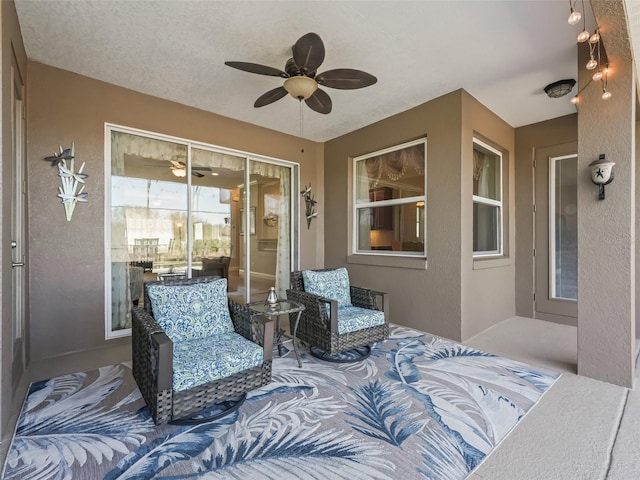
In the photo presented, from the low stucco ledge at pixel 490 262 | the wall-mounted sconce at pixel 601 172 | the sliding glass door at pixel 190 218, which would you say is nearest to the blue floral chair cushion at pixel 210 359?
the sliding glass door at pixel 190 218

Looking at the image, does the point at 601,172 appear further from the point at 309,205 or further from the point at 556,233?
the point at 309,205

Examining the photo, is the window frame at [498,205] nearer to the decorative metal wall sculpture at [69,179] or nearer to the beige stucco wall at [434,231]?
the beige stucco wall at [434,231]

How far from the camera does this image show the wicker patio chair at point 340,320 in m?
2.95

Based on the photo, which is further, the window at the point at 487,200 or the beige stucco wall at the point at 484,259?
the window at the point at 487,200

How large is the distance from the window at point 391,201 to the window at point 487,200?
0.74m

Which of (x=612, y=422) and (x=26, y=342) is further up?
(x=26, y=342)

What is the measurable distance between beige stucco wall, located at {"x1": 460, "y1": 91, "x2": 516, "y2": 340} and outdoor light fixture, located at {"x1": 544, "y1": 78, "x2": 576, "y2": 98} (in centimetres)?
70

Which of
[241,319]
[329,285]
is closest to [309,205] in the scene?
[329,285]

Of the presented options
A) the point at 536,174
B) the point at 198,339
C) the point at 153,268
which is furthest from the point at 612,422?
the point at 153,268

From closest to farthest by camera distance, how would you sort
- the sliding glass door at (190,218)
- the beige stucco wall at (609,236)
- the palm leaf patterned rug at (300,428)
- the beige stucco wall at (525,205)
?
1. the palm leaf patterned rug at (300,428)
2. the beige stucco wall at (609,236)
3. the sliding glass door at (190,218)
4. the beige stucco wall at (525,205)

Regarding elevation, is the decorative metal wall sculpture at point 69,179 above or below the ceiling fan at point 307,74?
below

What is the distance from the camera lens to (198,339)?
2.45 m

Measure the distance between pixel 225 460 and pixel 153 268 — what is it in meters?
2.84

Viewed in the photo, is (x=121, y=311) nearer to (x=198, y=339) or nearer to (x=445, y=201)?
(x=198, y=339)
